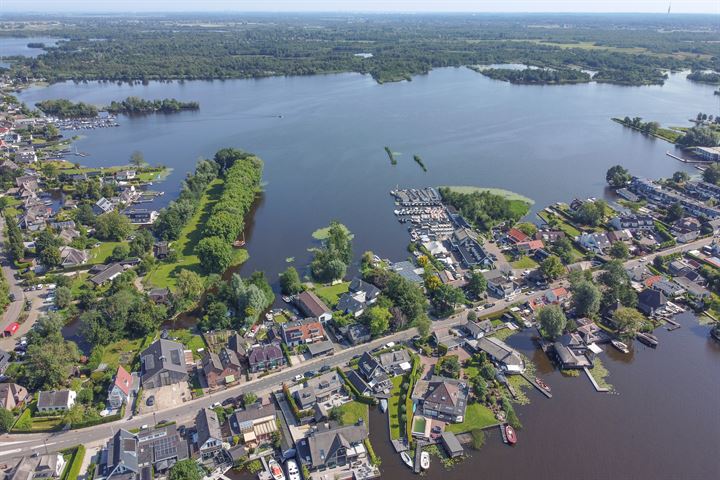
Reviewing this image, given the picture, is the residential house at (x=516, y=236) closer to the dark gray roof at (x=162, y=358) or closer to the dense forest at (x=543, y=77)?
the dark gray roof at (x=162, y=358)

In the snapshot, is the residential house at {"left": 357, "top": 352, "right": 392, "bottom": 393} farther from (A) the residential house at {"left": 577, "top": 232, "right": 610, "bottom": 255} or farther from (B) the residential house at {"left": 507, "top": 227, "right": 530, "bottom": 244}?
(A) the residential house at {"left": 577, "top": 232, "right": 610, "bottom": 255}

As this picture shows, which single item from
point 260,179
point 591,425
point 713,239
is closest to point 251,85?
point 260,179

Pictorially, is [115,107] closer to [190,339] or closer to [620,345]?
[190,339]

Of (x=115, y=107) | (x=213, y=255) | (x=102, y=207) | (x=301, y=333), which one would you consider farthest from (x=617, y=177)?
(x=115, y=107)

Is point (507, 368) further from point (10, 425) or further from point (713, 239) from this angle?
point (713, 239)

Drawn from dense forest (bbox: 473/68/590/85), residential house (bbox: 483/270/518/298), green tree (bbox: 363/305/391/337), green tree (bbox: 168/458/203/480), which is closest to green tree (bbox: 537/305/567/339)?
residential house (bbox: 483/270/518/298)

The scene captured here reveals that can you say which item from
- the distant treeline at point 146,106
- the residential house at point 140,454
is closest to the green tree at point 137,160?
the distant treeline at point 146,106
